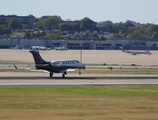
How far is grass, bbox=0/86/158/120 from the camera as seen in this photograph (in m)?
39.3

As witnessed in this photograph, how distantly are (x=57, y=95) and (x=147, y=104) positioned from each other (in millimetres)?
8850

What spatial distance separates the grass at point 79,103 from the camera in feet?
129

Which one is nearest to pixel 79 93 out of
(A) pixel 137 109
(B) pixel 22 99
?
(B) pixel 22 99

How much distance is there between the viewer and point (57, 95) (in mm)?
50312

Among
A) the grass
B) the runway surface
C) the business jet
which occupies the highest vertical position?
the business jet

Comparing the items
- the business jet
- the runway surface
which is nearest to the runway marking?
the runway surface

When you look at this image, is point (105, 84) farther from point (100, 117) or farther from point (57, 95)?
point (100, 117)

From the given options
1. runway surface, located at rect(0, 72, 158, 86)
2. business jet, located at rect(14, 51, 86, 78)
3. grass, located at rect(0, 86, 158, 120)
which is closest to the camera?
grass, located at rect(0, 86, 158, 120)

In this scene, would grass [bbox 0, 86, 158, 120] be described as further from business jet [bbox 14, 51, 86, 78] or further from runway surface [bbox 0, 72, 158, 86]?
business jet [bbox 14, 51, 86, 78]

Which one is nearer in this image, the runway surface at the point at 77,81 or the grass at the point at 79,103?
the grass at the point at 79,103

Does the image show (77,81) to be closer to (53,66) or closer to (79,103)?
(53,66)

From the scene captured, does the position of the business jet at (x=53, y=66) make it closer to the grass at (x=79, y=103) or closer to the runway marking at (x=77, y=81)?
the runway marking at (x=77, y=81)

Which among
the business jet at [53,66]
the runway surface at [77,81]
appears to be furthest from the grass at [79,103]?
the business jet at [53,66]

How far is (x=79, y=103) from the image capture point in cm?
4541
